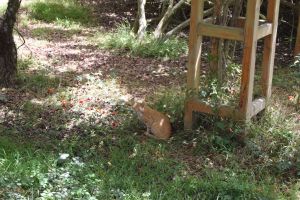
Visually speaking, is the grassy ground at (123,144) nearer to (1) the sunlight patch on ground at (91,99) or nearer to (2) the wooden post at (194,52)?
(1) the sunlight patch on ground at (91,99)

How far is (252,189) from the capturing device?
447cm

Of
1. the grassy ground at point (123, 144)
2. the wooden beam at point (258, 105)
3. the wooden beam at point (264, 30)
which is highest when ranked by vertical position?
the wooden beam at point (264, 30)

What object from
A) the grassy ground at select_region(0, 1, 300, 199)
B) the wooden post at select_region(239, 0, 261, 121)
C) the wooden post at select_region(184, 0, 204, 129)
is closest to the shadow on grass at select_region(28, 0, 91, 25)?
the grassy ground at select_region(0, 1, 300, 199)

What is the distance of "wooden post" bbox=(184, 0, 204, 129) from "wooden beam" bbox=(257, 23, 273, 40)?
0.60 metres

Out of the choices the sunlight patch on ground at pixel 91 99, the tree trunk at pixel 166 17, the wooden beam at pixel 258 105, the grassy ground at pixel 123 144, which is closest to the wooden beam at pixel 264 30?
the wooden beam at pixel 258 105

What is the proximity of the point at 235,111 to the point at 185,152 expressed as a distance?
665mm

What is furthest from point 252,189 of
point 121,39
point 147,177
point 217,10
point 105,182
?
point 121,39

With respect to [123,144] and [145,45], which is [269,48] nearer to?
[123,144]

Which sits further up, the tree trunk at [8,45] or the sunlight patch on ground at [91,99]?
the tree trunk at [8,45]

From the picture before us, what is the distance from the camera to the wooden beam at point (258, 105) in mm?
5510

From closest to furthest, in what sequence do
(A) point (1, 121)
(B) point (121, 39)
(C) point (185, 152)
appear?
(C) point (185, 152) < (A) point (1, 121) < (B) point (121, 39)

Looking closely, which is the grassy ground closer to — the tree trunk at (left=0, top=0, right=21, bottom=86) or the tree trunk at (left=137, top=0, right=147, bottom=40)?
the tree trunk at (left=0, top=0, right=21, bottom=86)

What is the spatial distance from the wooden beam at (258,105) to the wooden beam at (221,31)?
79cm

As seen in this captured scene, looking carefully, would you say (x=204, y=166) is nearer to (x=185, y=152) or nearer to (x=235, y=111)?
(x=185, y=152)
